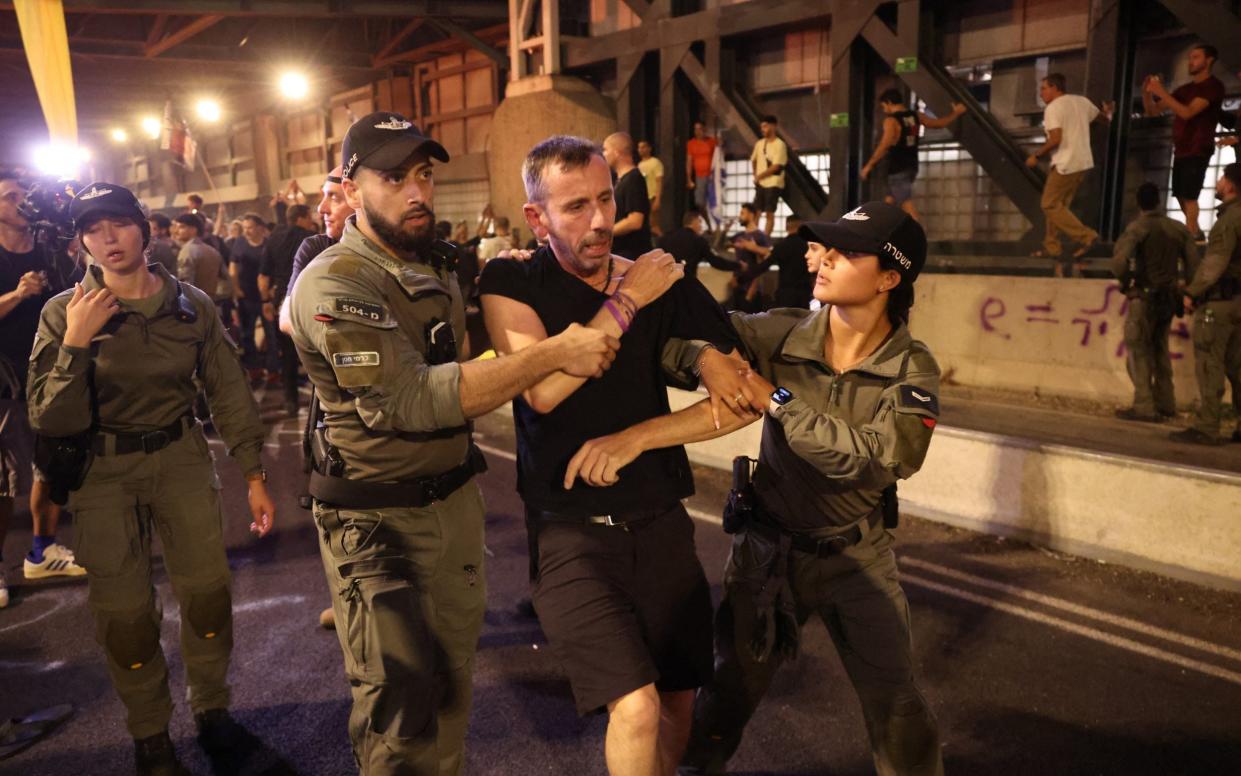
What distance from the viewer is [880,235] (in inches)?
119

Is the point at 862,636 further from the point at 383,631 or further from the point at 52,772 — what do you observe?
the point at 52,772

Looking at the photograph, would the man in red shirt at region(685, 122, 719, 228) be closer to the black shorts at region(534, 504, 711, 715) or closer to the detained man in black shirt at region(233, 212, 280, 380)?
the detained man in black shirt at region(233, 212, 280, 380)

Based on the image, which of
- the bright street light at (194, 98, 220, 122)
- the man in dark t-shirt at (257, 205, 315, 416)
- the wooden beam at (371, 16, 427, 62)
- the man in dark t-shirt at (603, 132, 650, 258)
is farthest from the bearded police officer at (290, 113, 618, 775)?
the bright street light at (194, 98, 220, 122)

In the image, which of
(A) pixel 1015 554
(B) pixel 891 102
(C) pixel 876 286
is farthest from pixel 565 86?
(C) pixel 876 286

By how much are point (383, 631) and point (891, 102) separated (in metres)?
10.8

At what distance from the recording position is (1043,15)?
482 inches

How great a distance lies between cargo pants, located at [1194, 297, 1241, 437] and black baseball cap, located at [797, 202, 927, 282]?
20.4 feet

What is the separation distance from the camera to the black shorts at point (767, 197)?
13.9m

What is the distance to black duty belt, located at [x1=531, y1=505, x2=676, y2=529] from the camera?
9.42 ft

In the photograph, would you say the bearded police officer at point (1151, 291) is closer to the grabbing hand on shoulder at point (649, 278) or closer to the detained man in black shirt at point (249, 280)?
the grabbing hand on shoulder at point (649, 278)

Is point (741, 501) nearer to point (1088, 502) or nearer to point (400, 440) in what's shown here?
point (400, 440)

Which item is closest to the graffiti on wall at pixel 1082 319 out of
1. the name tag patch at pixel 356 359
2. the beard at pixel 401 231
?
the beard at pixel 401 231

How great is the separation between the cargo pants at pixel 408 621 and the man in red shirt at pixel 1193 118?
9621 millimetres

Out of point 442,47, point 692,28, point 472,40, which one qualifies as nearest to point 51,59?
point 692,28
